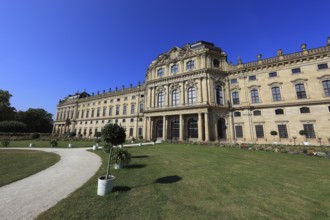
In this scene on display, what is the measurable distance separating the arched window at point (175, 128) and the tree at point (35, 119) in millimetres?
72555

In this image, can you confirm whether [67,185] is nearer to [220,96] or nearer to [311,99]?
[220,96]

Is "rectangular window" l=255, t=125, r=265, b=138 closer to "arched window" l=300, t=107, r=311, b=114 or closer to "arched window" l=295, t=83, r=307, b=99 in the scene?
"arched window" l=300, t=107, r=311, b=114

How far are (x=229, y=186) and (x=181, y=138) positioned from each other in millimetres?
24244

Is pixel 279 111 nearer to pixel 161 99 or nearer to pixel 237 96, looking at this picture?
pixel 237 96

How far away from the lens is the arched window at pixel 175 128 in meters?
35.3

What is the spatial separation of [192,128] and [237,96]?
1193cm

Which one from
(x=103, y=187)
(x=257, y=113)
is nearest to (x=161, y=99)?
(x=257, y=113)

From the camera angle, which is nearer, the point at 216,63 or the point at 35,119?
the point at 216,63

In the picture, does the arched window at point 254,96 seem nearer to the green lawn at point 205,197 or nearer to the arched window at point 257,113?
the arched window at point 257,113

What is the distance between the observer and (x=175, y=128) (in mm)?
35781

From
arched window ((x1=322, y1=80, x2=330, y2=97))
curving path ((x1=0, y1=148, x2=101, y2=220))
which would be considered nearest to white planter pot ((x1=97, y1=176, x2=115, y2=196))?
curving path ((x1=0, y1=148, x2=101, y2=220))

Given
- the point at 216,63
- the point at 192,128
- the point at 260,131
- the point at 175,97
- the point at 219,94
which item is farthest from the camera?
the point at 175,97

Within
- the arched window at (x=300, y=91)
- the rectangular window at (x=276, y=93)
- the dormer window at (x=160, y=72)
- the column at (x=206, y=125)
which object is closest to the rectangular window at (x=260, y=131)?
the rectangular window at (x=276, y=93)

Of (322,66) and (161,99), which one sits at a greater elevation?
(322,66)
